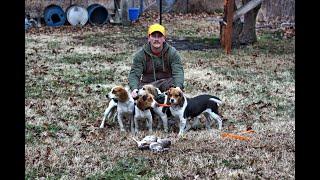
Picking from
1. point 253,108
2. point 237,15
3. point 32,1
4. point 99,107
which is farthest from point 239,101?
point 32,1

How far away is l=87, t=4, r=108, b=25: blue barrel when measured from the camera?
2438cm

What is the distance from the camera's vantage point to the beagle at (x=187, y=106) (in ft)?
22.4

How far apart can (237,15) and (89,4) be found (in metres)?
12.2

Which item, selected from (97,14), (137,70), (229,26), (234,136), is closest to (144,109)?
(137,70)

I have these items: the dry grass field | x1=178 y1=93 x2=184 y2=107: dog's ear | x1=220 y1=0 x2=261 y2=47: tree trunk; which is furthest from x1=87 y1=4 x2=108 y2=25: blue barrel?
x1=178 y1=93 x2=184 y2=107: dog's ear

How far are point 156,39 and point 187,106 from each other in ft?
3.37

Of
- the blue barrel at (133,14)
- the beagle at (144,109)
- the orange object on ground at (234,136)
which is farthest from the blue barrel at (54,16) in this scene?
the orange object on ground at (234,136)

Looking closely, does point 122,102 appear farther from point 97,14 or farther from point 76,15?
point 97,14

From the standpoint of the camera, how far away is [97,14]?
24.8 metres

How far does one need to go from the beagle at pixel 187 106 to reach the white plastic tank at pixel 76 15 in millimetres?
17199

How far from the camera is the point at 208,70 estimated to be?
41.7 ft

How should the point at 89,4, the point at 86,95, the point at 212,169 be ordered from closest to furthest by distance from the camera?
the point at 212,169 < the point at 86,95 < the point at 89,4

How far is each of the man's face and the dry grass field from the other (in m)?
1.21

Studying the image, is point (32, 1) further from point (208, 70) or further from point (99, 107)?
point (99, 107)
